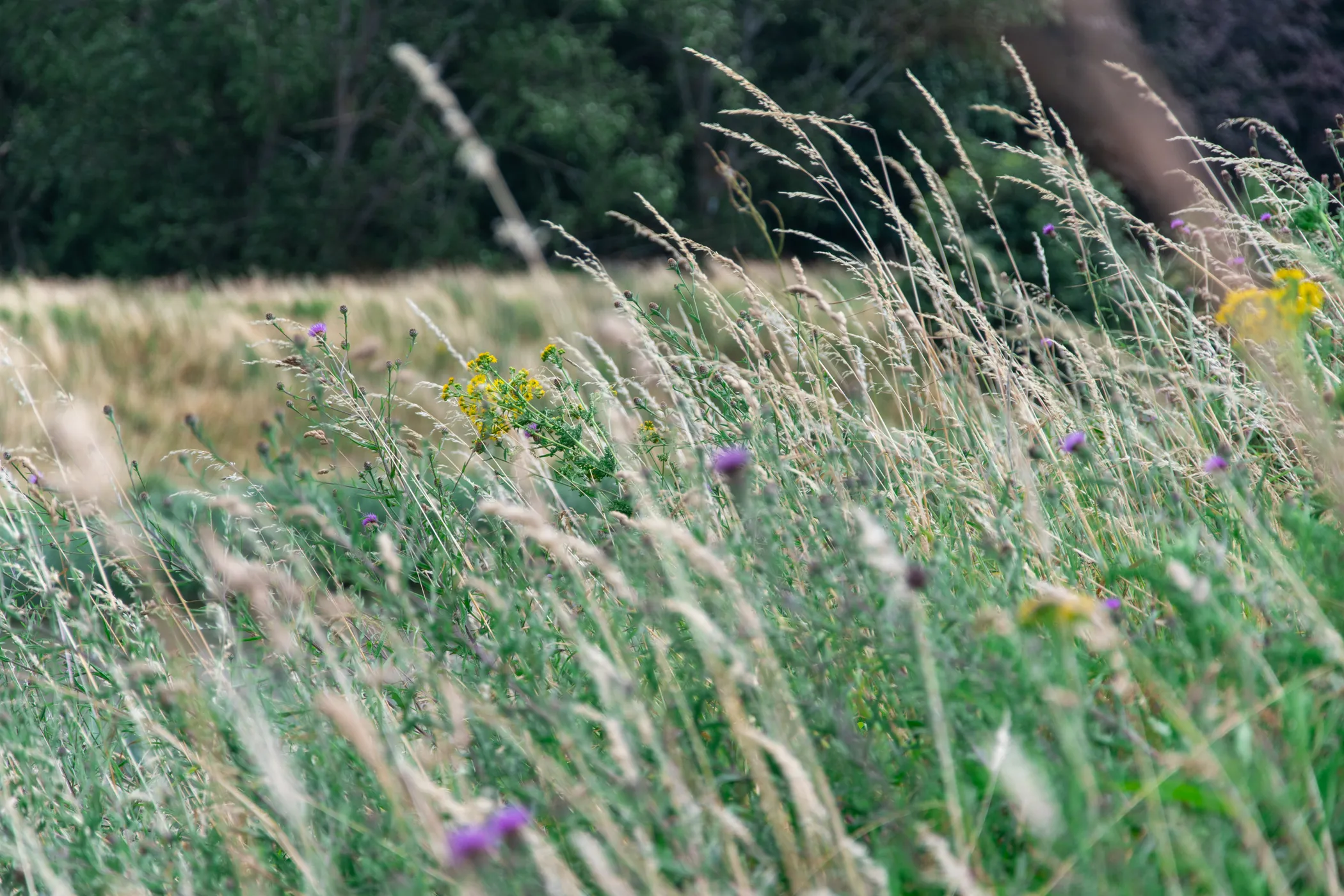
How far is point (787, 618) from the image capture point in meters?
1.88

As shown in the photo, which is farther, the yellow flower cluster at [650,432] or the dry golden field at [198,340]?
the dry golden field at [198,340]

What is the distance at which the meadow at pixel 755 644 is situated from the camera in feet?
3.91

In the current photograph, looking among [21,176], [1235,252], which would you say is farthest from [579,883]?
[21,176]

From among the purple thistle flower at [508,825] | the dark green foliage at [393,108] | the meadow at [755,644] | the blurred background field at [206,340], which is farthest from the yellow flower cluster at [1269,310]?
the dark green foliage at [393,108]

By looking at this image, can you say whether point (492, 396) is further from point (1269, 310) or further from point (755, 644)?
point (1269, 310)

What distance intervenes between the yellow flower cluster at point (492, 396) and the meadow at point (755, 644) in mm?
12

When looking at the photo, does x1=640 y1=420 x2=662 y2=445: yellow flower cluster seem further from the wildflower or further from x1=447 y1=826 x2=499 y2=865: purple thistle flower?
x1=447 y1=826 x2=499 y2=865: purple thistle flower

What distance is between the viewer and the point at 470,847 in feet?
3.29

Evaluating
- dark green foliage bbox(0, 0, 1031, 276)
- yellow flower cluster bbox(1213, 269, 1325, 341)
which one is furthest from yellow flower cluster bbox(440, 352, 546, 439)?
dark green foliage bbox(0, 0, 1031, 276)

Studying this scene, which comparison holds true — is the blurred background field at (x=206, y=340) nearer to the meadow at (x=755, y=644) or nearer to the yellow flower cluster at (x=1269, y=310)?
the meadow at (x=755, y=644)

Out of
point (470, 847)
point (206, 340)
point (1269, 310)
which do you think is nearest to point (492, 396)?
point (1269, 310)

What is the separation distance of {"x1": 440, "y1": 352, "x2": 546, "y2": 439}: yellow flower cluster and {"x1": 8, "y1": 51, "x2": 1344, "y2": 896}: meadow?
0.01 meters

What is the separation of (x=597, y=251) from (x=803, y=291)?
747 inches

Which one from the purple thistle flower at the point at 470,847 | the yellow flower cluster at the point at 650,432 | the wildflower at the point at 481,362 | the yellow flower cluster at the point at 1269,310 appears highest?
the yellow flower cluster at the point at 1269,310
